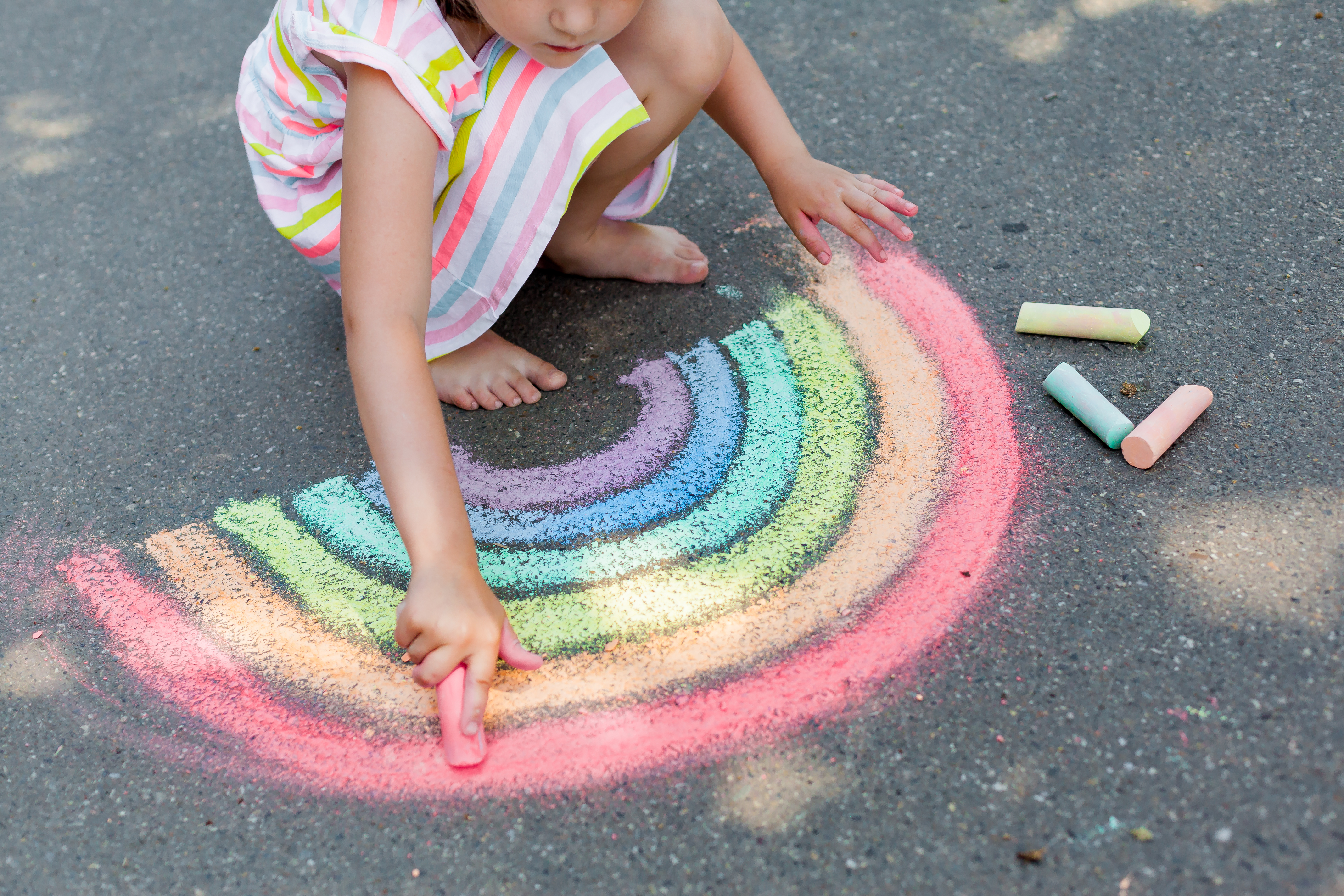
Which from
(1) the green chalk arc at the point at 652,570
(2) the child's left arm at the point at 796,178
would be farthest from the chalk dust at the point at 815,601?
(2) the child's left arm at the point at 796,178

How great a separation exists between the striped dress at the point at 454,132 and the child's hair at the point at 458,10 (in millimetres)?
44

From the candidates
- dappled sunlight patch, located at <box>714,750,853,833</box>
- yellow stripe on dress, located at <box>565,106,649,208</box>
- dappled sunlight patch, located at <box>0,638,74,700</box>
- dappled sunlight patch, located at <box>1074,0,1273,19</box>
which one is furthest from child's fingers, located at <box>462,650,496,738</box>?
dappled sunlight patch, located at <box>1074,0,1273,19</box>

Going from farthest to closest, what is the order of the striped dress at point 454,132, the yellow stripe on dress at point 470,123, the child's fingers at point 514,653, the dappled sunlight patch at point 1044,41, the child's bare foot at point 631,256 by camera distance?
the dappled sunlight patch at point 1044,41
the child's bare foot at point 631,256
the yellow stripe on dress at point 470,123
the striped dress at point 454,132
the child's fingers at point 514,653

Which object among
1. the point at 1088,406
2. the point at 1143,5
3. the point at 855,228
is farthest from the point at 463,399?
the point at 1143,5

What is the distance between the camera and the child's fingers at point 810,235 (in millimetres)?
1539

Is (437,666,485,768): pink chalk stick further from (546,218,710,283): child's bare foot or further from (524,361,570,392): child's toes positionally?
(546,218,710,283): child's bare foot

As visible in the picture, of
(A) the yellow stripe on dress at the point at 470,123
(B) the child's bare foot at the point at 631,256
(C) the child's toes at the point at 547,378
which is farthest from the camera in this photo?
(B) the child's bare foot at the point at 631,256

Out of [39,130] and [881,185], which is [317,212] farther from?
[39,130]

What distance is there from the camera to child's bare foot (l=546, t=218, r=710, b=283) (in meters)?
1.67

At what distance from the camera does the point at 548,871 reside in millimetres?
995

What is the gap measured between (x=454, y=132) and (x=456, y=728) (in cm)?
74

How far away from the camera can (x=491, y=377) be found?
1.55 metres

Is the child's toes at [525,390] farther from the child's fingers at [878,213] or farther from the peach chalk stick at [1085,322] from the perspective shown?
the peach chalk stick at [1085,322]

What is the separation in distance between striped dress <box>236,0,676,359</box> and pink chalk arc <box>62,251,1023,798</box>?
0.58 m
